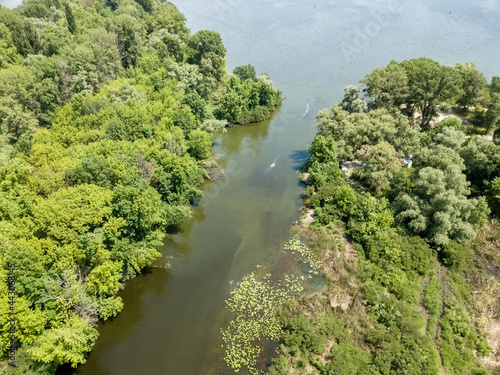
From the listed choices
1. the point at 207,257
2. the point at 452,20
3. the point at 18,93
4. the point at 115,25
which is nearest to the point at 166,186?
the point at 207,257

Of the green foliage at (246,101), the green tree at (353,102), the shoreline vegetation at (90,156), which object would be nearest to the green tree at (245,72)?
the shoreline vegetation at (90,156)

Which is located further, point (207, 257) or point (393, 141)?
point (393, 141)

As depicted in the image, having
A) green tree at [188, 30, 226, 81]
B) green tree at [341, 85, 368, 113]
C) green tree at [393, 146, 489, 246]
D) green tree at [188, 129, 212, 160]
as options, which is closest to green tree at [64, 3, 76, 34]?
green tree at [188, 30, 226, 81]

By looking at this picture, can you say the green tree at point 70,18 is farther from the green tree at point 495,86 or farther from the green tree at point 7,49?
the green tree at point 495,86

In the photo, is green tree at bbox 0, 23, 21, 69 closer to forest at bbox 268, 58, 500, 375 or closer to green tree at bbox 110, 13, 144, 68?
green tree at bbox 110, 13, 144, 68

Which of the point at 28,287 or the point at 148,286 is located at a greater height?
the point at 28,287

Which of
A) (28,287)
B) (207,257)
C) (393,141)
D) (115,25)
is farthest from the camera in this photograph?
(115,25)

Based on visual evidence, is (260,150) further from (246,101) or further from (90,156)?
(90,156)

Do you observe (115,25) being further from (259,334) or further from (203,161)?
(259,334)
